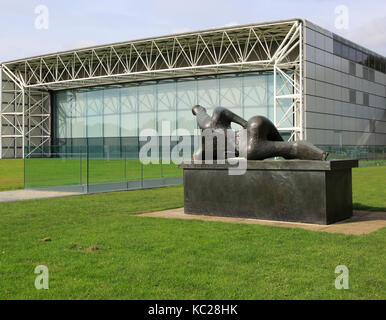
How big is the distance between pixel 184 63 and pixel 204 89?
390 centimetres

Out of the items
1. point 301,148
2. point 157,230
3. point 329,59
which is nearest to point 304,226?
point 301,148

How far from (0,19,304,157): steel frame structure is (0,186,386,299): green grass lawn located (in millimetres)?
29703

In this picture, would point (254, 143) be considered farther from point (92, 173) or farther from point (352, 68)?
point (352, 68)

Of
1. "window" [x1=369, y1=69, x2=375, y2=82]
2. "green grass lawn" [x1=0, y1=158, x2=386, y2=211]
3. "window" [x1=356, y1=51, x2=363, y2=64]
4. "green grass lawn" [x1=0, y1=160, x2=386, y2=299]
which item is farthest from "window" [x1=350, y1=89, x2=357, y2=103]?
"green grass lawn" [x1=0, y1=160, x2=386, y2=299]

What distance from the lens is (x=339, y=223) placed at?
9094 mm

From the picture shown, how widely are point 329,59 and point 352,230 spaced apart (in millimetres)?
34500

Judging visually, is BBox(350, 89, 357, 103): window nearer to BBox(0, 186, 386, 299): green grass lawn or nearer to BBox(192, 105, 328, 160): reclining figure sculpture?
BBox(192, 105, 328, 160): reclining figure sculpture

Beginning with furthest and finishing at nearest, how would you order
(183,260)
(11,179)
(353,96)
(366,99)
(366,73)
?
1. (366,73)
2. (366,99)
3. (353,96)
4. (11,179)
5. (183,260)

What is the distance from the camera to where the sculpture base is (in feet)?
29.1

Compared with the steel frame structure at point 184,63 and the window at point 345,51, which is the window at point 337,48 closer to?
the window at point 345,51

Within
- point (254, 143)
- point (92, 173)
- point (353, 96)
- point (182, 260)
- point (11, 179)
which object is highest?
point (353, 96)

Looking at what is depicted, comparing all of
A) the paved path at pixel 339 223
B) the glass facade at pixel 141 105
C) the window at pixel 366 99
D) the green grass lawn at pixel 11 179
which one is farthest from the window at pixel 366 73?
the paved path at pixel 339 223

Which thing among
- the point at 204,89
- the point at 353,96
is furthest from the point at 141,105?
the point at 353,96

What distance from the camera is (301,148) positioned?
9.43 meters
